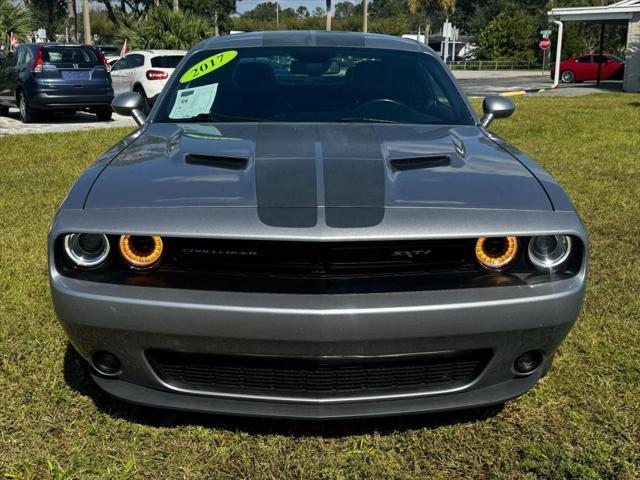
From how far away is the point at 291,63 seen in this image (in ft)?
11.9

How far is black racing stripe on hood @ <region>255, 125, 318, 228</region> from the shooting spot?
2131 millimetres

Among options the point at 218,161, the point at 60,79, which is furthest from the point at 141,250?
the point at 60,79

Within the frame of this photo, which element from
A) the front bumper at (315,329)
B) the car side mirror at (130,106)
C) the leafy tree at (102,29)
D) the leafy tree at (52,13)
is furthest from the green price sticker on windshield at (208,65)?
the leafy tree at (102,29)

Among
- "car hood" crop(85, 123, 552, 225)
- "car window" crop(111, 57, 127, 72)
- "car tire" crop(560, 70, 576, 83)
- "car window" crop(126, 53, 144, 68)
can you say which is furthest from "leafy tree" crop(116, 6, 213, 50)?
"car hood" crop(85, 123, 552, 225)

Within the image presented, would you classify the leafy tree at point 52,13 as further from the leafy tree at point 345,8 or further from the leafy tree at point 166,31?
the leafy tree at point 345,8

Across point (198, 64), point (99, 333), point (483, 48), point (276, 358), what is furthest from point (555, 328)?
point (483, 48)

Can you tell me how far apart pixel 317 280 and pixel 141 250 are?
0.60m

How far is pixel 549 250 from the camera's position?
2.34 meters

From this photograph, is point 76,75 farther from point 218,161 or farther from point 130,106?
point 218,161

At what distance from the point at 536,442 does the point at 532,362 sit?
0.37m

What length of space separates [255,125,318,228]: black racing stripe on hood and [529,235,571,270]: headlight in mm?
762

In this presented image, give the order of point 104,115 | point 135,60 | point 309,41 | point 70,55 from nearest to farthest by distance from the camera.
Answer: point 309,41 → point 70,55 → point 104,115 → point 135,60

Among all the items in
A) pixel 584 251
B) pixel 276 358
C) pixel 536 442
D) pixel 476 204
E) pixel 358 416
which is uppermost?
pixel 476 204

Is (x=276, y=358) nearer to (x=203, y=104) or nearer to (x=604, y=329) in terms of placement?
(x=203, y=104)
